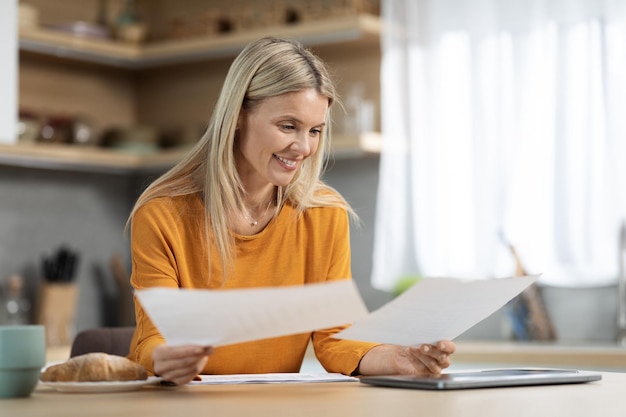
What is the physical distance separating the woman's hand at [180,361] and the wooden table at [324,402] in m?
0.02

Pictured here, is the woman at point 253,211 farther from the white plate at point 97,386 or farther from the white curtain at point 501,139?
the white curtain at point 501,139

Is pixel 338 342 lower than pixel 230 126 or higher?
lower

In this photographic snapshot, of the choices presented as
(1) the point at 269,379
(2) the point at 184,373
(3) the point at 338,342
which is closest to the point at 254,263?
(3) the point at 338,342

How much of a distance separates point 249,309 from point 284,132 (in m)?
0.70

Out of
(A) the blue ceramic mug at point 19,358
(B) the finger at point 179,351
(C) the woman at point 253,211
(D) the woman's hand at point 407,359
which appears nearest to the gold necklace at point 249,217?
(C) the woman at point 253,211

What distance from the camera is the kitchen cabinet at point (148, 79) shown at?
13.5 feet

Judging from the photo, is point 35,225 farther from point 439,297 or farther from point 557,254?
point 439,297

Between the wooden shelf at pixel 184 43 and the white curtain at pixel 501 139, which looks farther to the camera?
the wooden shelf at pixel 184 43

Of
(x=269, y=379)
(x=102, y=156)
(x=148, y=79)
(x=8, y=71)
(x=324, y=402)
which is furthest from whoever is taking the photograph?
(x=148, y=79)

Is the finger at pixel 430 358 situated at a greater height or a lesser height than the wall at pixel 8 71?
lesser

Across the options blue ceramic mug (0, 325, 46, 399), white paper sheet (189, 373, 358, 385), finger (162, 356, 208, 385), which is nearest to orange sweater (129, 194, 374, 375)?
white paper sheet (189, 373, 358, 385)

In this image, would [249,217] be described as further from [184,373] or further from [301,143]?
[184,373]

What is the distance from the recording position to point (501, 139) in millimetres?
3926

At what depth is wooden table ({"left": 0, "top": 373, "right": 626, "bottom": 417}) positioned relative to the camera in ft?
4.44
